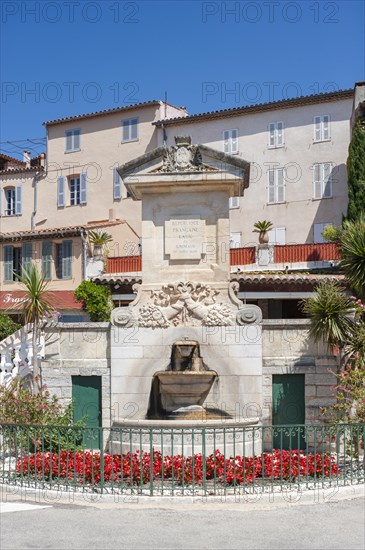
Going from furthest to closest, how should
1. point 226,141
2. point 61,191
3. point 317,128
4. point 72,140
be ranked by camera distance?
point 72,140 < point 61,191 < point 226,141 < point 317,128

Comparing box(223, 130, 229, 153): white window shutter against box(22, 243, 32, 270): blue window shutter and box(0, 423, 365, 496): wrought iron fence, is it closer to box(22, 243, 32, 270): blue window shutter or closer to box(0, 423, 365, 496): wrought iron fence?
box(22, 243, 32, 270): blue window shutter

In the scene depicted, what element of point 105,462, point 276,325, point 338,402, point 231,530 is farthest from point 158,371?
point 231,530

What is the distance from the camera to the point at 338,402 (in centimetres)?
1554

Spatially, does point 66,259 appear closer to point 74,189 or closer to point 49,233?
point 49,233

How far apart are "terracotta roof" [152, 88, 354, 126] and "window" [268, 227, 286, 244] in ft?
21.1

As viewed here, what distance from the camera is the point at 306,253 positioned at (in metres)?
35.4

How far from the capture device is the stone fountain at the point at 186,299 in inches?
639

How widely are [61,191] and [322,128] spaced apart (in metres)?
15.9

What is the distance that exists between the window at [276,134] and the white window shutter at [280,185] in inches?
53.7

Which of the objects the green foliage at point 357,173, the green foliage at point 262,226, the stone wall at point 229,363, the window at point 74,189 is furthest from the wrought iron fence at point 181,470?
the window at point 74,189

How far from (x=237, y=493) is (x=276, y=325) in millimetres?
6051

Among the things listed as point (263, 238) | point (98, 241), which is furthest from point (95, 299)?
point (263, 238)

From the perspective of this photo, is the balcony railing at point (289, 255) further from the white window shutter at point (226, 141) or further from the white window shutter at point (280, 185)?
the white window shutter at point (226, 141)

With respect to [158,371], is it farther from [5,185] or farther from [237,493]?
[5,185]
